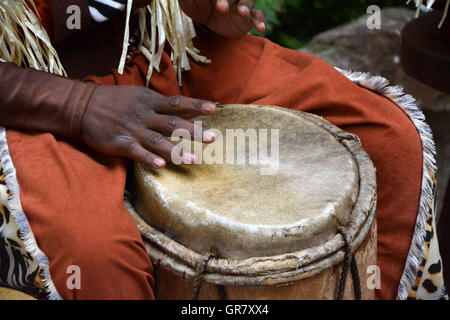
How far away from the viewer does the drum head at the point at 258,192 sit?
3.14 ft

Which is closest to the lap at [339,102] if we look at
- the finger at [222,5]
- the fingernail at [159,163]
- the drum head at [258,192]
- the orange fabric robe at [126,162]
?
the orange fabric robe at [126,162]

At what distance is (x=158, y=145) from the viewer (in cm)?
106

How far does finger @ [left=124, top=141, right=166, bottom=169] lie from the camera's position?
104cm

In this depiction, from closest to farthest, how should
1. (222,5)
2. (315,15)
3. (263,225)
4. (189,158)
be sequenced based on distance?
(263,225) < (189,158) < (222,5) < (315,15)

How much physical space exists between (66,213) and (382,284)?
2.40 ft

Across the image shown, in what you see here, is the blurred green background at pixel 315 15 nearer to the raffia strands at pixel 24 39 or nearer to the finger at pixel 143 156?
the raffia strands at pixel 24 39

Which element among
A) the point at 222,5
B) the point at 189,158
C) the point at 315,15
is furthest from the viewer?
the point at 315,15

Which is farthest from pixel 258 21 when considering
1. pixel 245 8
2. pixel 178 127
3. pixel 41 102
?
pixel 41 102

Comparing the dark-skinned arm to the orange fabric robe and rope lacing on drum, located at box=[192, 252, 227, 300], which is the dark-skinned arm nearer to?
the orange fabric robe

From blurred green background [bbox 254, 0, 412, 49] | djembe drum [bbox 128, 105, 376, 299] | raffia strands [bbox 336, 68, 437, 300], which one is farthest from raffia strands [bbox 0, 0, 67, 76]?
blurred green background [bbox 254, 0, 412, 49]

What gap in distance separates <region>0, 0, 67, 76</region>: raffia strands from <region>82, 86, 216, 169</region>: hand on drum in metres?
0.18

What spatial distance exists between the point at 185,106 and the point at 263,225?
11.7 inches

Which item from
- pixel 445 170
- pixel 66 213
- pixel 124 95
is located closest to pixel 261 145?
pixel 124 95

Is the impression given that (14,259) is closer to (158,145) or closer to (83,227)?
(83,227)
